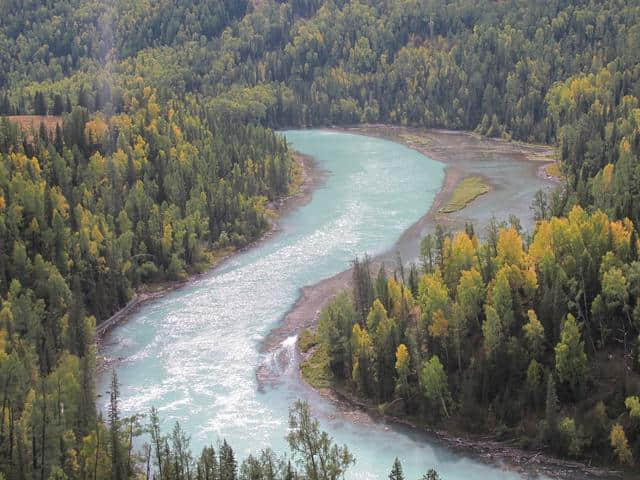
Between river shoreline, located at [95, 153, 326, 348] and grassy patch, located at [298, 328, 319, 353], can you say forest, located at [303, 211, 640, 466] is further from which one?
river shoreline, located at [95, 153, 326, 348]

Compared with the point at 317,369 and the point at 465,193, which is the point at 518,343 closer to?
the point at 317,369

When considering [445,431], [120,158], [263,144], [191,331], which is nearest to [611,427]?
[445,431]

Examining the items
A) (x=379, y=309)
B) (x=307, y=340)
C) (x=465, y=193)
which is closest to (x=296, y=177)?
(x=465, y=193)

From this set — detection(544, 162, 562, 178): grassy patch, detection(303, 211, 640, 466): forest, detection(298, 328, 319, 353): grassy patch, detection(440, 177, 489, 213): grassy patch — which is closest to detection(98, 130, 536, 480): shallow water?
detection(298, 328, 319, 353): grassy patch

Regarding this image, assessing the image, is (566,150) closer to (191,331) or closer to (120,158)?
(120,158)

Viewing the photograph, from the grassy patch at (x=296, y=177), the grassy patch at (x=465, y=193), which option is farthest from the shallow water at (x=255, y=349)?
the grassy patch at (x=296, y=177)

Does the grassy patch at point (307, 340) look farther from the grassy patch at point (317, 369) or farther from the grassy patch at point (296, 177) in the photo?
the grassy patch at point (296, 177)

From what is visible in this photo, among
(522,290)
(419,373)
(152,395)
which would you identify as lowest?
(152,395)
